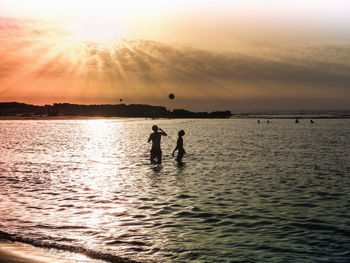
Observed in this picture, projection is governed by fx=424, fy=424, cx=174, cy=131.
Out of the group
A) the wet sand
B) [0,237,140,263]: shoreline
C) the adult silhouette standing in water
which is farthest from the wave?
the adult silhouette standing in water

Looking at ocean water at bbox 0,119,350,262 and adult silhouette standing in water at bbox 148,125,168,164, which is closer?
ocean water at bbox 0,119,350,262

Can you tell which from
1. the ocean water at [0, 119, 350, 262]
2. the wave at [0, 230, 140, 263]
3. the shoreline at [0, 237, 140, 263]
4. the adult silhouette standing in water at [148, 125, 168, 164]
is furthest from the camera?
the adult silhouette standing in water at [148, 125, 168, 164]

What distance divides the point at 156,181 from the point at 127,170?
16.4 ft

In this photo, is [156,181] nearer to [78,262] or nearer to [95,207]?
[95,207]

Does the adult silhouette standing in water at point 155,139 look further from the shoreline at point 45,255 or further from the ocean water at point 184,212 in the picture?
the shoreline at point 45,255

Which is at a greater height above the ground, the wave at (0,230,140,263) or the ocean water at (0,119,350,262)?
the wave at (0,230,140,263)

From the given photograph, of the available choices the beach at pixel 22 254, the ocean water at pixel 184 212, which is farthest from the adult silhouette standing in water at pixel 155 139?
the beach at pixel 22 254

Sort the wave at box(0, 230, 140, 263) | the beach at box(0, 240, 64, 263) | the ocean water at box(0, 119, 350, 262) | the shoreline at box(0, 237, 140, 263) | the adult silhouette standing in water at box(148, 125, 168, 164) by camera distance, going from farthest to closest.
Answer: the adult silhouette standing in water at box(148, 125, 168, 164) → the ocean water at box(0, 119, 350, 262) → the wave at box(0, 230, 140, 263) → the shoreline at box(0, 237, 140, 263) → the beach at box(0, 240, 64, 263)

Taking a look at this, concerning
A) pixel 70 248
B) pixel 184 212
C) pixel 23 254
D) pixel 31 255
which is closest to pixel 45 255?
pixel 31 255

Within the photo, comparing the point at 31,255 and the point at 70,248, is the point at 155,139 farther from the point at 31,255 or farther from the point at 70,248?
the point at 31,255

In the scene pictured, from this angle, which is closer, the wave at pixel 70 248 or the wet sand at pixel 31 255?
the wet sand at pixel 31 255

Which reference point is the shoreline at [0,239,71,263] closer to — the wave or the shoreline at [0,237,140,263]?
the shoreline at [0,237,140,263]

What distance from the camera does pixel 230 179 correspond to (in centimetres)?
2152

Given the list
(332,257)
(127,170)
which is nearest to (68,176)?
(127,170)
